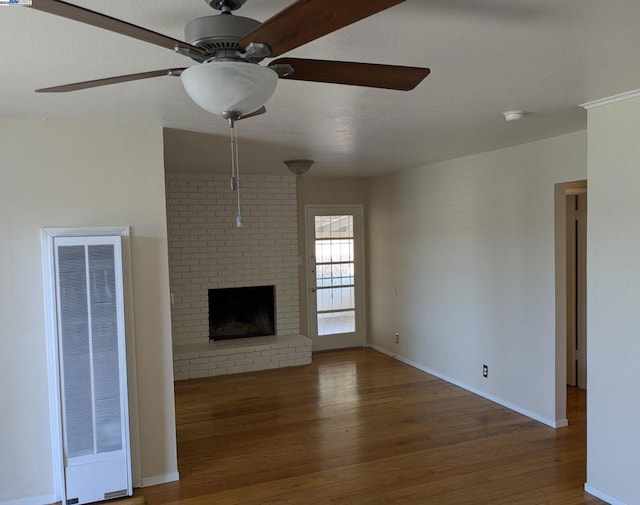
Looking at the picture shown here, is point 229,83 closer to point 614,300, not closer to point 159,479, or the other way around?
point 614,300

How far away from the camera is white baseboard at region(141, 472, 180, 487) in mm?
3273

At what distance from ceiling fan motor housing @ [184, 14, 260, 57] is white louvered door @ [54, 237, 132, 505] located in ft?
6.56

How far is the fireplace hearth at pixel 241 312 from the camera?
635cm

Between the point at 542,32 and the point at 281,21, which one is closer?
the point at 281,21

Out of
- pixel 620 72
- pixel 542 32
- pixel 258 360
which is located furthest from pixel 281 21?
pixel 258 360

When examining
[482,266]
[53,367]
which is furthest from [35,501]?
[482,266]

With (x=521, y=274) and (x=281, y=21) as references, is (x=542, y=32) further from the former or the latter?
(x=521, y=274)

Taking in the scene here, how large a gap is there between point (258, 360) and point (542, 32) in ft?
16.3

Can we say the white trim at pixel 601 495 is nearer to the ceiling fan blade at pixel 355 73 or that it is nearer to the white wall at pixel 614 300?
the white wall at pixel 614 300

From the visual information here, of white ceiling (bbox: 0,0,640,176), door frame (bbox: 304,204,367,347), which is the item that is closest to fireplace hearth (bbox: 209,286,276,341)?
door frame (bbox: 304,204,367,347)

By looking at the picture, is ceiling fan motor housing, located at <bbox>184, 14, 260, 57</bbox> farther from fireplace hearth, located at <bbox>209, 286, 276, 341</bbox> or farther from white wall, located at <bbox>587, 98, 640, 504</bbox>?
fireplace hearth, located at <bbox>209, 286, 276, 341</bbox>

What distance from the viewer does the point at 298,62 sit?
136 cm

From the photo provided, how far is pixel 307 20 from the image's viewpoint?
43.8 inches

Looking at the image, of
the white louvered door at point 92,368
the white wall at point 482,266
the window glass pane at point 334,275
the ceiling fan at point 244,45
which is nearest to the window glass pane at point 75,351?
the white louvered door at point 92,368
